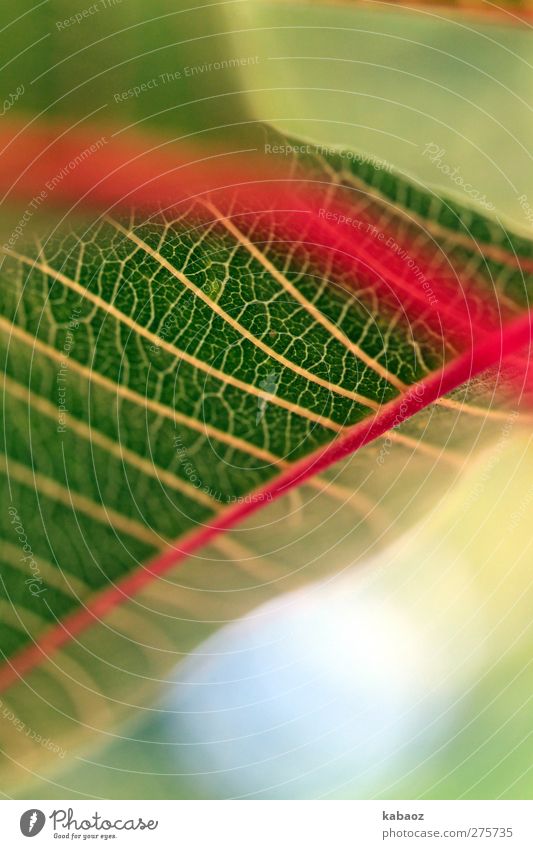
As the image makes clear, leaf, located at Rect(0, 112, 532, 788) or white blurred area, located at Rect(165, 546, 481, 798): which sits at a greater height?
leaf, located at Rect(0, 112, 532, 788)

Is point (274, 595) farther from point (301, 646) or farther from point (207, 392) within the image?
point (207, 392)

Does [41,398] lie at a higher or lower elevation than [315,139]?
lower

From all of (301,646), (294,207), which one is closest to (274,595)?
(301,646)

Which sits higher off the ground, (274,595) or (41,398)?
(41,398)

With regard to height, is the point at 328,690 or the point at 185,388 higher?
the point at 185,388

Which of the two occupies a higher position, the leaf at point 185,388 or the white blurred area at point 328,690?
the leaf at point 185,388
